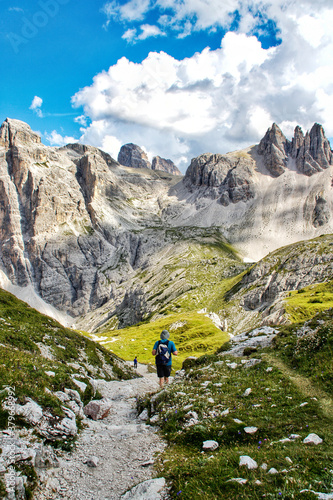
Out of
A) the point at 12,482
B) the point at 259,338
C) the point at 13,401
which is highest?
the point at 13,401

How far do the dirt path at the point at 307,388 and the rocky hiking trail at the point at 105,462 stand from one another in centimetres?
744

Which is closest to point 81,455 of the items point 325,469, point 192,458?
Answer: point 192,458

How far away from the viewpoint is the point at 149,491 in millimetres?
8570

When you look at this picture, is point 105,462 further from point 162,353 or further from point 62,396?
point 162,353

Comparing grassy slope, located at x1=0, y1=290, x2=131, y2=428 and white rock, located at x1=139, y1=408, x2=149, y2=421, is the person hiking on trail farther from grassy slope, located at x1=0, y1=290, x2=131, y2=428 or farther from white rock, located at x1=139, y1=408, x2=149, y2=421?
grassy slope, located at x1=0, y1=290, x2=131, y2=428

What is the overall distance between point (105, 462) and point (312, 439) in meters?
7.59

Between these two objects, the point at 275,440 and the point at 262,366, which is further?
the point at 262,366

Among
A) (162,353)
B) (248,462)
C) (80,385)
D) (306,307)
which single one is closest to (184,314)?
(306,307)

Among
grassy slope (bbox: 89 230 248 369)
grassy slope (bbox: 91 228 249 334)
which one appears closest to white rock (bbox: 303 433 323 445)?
grassy slope (bbox: 89 230 248 369)

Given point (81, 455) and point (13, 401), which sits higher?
point (13, 401)

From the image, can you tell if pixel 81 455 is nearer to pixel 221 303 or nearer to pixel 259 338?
pixel 259 338

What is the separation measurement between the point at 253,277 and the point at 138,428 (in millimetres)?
108927

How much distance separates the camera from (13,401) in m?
10.9

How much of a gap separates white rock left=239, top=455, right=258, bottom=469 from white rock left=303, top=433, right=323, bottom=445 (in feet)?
7.85
